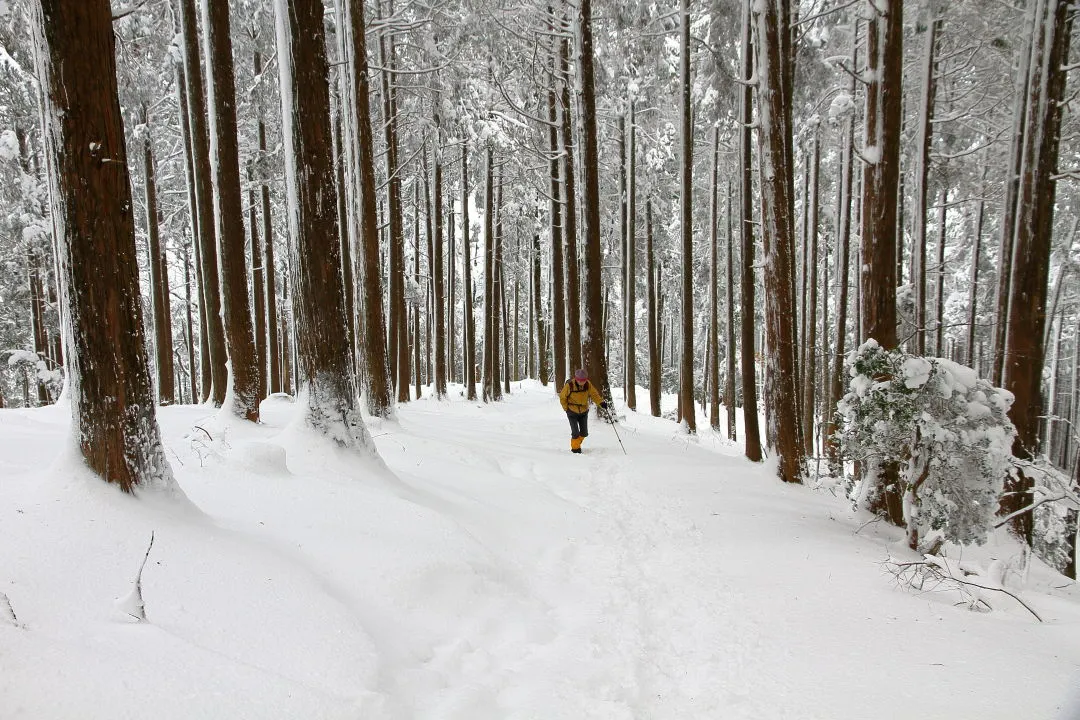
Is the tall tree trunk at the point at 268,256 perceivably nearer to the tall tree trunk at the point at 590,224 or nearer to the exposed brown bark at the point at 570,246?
the exposed brown bark at the point at 570,246

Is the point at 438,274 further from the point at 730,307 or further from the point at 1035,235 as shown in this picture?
the point at 1035,235

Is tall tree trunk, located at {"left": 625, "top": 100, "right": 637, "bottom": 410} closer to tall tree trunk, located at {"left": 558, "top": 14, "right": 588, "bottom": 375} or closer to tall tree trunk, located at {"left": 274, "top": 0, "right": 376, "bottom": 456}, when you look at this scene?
tall tree trunk, located at {"left": 558, "top": 14, "right": 588, "bottom": 375}

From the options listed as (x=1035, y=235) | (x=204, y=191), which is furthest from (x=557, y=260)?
(x=1035, y=235)

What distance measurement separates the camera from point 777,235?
28.3ft

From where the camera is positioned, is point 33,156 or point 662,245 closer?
point 33,156

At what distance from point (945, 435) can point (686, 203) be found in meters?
10.6

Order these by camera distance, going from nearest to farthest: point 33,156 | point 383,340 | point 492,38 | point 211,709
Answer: point 211,709 < point 383,340 < point 492,38 < point 33,156

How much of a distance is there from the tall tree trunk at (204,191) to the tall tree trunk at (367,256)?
2383 mm

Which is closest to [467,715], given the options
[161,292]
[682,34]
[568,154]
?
[568,154]

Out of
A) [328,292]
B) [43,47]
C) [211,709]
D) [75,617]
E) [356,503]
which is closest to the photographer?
[211,709]

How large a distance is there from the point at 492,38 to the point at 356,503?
11892 millimetres

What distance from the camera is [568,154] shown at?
14.5 meters

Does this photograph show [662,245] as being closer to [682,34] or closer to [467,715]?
[682,34]

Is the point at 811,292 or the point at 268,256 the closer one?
the point at 811,292
